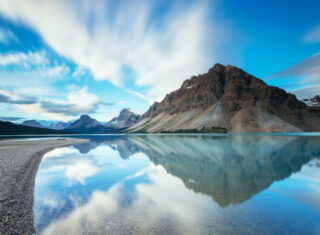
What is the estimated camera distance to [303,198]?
12945 millimetres

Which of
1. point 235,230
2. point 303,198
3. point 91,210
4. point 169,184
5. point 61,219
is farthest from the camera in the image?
point 169,184

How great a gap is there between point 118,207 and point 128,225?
9.13ft

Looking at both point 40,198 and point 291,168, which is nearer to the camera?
point 40,198

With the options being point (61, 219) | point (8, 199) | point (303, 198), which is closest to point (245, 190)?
point (303, 198)

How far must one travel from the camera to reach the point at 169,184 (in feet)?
Answer: 56.7

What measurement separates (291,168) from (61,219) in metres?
25.5

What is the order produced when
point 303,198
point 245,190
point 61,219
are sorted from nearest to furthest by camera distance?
point 61,219, point 303,198, point 245,190

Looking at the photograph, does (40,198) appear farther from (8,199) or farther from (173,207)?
(173,207)

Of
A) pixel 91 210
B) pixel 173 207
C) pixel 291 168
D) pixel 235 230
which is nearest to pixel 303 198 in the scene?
pixel 235 230

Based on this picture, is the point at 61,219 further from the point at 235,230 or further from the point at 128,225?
the point at 235,230

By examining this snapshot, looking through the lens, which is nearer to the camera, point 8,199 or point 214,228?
point 214,228

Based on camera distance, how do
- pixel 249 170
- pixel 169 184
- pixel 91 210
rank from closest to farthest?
pixel 91 210 → pixel 169 184 → pixel 249 170

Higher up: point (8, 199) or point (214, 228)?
point (8, 199)

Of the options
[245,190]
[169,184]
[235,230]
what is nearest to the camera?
[235,230]
